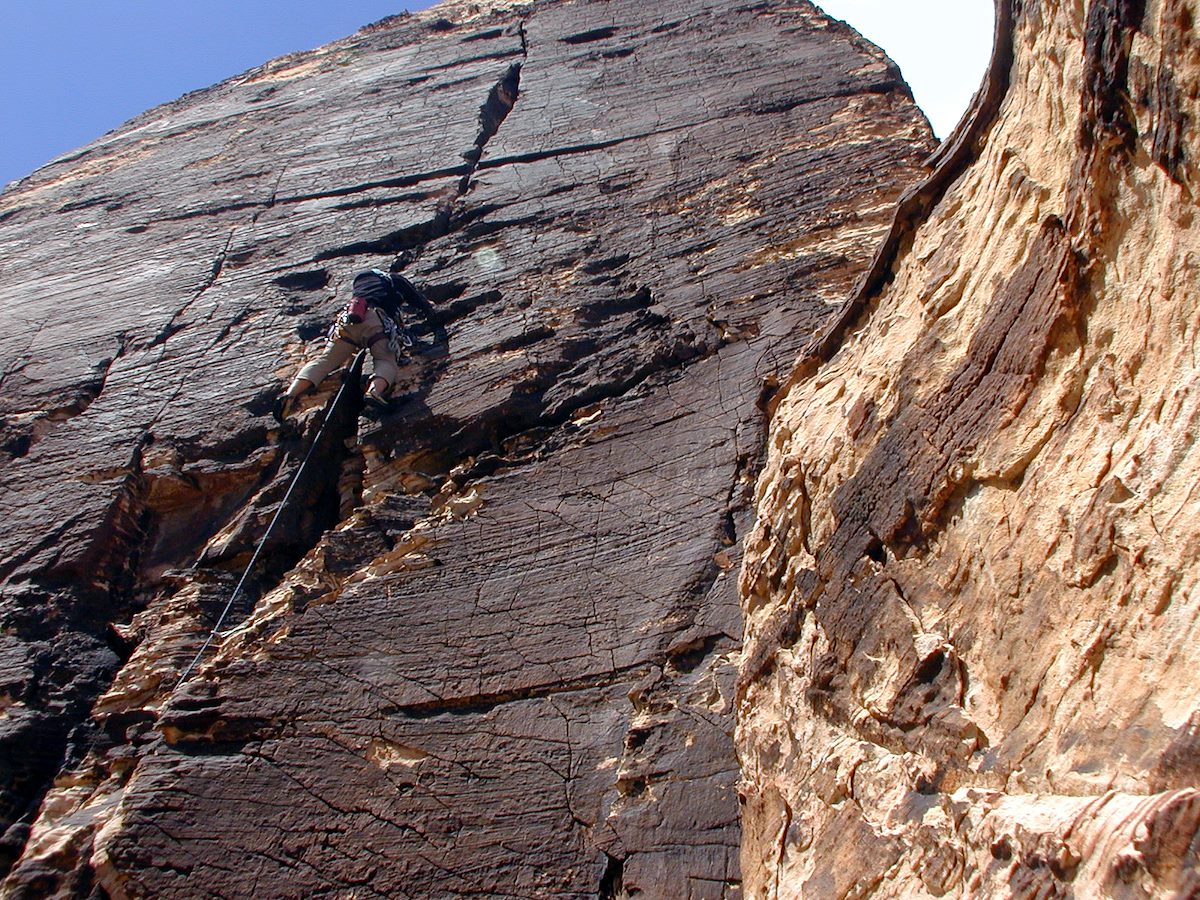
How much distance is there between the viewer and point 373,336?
16.8ft

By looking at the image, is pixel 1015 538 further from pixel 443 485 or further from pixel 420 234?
pixel 420 234

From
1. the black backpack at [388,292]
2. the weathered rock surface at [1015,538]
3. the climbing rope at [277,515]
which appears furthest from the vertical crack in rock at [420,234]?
the weathered rock surface at [1015,538]

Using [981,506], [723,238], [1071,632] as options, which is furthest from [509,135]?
[1071,632]

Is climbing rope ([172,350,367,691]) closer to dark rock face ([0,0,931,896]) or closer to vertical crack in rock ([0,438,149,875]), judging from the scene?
dark rock face ([0,0,931,896])

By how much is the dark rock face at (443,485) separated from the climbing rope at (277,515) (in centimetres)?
6

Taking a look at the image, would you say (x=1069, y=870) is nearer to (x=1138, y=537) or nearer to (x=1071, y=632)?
(x=1071, y=632)

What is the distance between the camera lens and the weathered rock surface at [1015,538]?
181cm

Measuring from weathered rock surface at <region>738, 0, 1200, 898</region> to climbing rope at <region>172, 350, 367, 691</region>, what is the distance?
216 cm

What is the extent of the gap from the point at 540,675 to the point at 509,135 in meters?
4.74

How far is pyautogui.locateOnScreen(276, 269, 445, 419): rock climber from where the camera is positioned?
503cm

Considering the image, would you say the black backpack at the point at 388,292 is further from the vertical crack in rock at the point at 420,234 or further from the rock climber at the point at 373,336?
the vertical crack in rock at the point at 420,234

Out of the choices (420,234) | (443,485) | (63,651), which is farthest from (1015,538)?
(420,234)

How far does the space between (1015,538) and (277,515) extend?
3246 millimetres

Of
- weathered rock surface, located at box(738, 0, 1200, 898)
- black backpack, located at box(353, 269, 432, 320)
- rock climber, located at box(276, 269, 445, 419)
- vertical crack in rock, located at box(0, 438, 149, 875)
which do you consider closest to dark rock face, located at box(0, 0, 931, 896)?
vertical crack in rock, located at box(0, 438, 149, 875)
